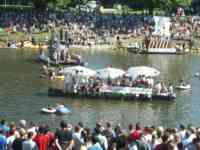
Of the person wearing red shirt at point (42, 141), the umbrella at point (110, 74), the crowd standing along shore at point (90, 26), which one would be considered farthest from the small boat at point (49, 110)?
the crowd standing along shore at point (90, 26)

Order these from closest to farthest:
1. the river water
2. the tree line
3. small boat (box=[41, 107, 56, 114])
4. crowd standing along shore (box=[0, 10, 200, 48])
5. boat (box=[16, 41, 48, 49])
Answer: the river water, small boat (box=[41, 107, 56, 114]), boat (box=[16, 41, 48, 49]), crowd standing along shore (box=[0, 10, 200, 48]), the tree line

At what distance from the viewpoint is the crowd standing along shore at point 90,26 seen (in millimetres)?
106000

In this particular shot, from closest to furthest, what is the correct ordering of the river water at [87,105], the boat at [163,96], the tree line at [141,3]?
the river water at [87,105], the boat at [163,96], the tree line at [141,3]

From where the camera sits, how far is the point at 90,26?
110m

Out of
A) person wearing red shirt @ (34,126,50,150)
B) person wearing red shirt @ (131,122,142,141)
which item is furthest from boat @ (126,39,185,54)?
person wearing red shirt @ (34,126,50,150)

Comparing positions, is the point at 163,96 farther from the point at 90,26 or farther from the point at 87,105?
the point at 90,26

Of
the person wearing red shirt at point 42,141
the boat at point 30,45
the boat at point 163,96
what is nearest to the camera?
the person wearing red shirt at point 42,141

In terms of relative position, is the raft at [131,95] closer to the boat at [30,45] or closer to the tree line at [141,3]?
the boat at [30,45]

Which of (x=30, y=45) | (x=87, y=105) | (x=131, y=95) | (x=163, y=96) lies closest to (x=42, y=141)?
(x=87, y=105)

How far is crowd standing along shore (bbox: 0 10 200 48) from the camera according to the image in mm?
106000

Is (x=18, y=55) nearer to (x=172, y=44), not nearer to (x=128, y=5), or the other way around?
(x=172, y=44)

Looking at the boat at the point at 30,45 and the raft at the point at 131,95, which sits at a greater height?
the raft at the point at 131,95

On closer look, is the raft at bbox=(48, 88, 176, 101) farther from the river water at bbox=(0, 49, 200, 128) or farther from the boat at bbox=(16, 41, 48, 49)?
the boat at bbox=(16, 41, 48, 49)

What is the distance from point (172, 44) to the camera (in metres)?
104
